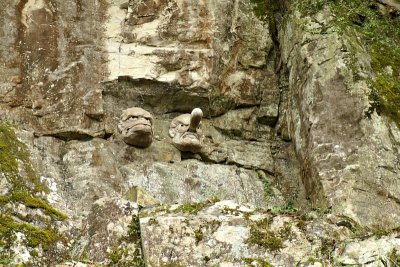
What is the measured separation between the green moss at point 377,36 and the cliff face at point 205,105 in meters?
0.02

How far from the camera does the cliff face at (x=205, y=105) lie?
10.4m

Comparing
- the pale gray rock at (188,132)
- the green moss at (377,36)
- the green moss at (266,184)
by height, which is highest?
the green moss at (377,36)

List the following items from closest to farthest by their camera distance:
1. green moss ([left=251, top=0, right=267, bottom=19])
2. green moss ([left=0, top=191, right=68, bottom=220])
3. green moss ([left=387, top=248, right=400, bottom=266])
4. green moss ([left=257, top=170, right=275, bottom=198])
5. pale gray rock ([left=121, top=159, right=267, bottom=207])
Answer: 1. green moss ([left=387, top=248, right=400, bottom=266])
2. green moss ([left=0, top=191, right=68, bottom=220])
3. pale gray rock ([left=121, top=159, right=267, bottom=207])
4. green moss ([left=257, top=170, right=275, bottom=198])
5. green moss ([left=251, top=0, right=267, bottom=19])

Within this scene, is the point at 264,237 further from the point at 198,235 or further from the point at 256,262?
the point at 198,235

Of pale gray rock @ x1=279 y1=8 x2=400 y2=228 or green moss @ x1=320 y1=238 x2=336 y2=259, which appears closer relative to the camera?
green moss @ x1=320 y1=238 x2=336 y2=259

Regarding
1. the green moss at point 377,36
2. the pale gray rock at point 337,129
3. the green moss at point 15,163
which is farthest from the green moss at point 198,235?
the green moss at point 377,36

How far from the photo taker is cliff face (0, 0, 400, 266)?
10438 mm

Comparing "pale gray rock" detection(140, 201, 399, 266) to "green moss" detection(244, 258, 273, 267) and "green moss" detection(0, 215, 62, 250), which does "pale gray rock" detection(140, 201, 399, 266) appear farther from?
"green moss" detection(0, 215, 62, 250)

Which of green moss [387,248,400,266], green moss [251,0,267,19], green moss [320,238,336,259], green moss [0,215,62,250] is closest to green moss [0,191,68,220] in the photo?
green moss [0,215,62,250]

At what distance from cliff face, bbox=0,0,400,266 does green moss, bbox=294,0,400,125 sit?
2cm

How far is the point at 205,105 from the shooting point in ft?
39.7

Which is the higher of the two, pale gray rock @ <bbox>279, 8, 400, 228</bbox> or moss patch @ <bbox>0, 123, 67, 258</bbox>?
pale gray rock @ <bbox>279, 8, 400, 228</bbox>

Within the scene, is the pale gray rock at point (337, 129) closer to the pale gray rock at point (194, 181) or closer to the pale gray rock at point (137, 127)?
the pale gray rock at point (194, 181)

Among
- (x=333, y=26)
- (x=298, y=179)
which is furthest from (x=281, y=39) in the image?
(x=298, y=179)
